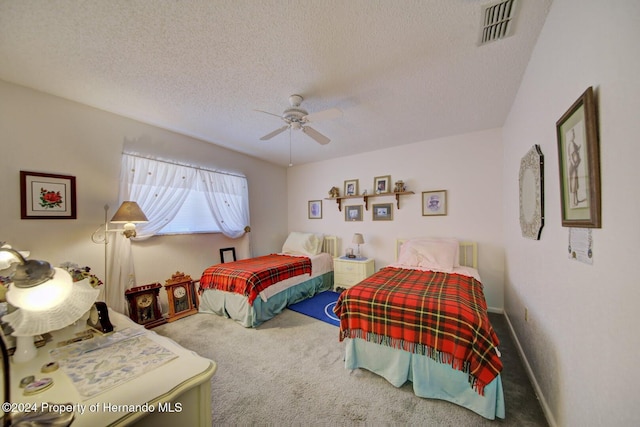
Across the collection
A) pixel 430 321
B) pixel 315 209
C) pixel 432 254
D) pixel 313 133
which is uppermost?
pixel 313 133

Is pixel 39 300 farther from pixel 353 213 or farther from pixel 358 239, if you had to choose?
pixel 353 213

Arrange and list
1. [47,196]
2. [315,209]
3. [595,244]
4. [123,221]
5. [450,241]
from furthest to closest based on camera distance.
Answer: [315,209] → [450,241] → [123,221] → [47,196] → [595,244]

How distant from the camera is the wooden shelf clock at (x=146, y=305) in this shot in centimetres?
265

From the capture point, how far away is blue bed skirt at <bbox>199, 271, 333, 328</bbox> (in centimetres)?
281

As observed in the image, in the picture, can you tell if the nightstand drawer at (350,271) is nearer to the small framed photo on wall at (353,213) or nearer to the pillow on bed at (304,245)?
the pillow on bed at (304,245)

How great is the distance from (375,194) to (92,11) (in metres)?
3.65

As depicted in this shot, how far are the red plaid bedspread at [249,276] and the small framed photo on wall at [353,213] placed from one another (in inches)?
53.4

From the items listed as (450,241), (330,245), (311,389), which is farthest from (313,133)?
(330,245)

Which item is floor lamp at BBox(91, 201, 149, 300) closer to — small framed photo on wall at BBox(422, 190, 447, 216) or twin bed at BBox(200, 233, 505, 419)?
twin bed at BBox(200, 233, 505, 419)

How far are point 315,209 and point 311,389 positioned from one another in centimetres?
336

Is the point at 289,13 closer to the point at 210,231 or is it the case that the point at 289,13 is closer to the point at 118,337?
the point at 118,337

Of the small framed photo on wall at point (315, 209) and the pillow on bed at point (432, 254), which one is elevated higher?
the small framed photo on wall at point (315, 209)

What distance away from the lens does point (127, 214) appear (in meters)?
2.44

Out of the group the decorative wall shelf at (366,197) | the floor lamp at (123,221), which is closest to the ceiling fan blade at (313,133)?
the decorative wall shelf at (366,197)
